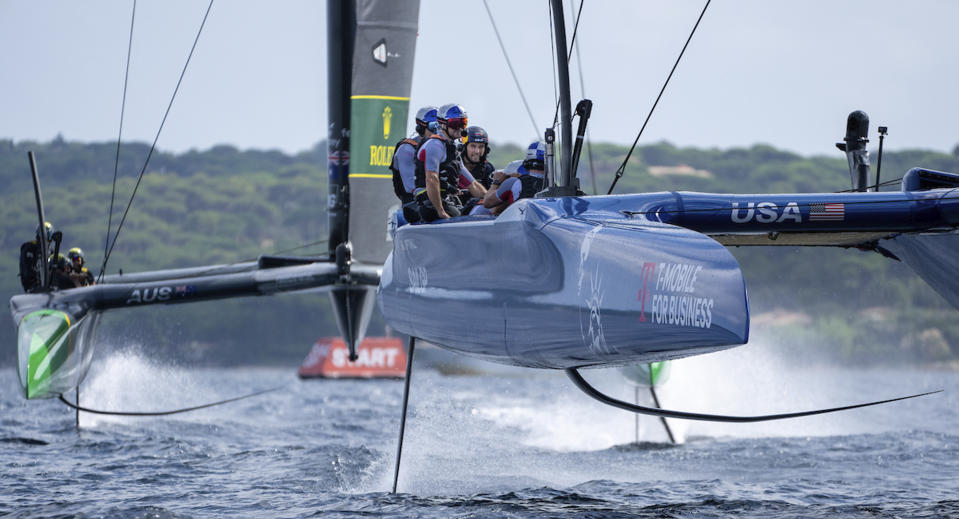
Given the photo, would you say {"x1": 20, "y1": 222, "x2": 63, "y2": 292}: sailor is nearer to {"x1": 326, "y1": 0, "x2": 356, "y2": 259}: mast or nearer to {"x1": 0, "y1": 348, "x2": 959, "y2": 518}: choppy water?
{"x1": 0, "y1": 348, "x2": 959, "y2": 518}: choppy water

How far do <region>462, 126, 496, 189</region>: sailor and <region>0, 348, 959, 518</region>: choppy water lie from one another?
6.19 feet

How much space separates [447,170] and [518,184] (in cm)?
72

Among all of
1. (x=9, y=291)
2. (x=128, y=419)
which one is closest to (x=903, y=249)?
(x=128, y=419)

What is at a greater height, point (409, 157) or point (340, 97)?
point (340, 97)

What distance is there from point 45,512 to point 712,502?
11.2ft

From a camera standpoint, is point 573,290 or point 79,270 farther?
point 79,270

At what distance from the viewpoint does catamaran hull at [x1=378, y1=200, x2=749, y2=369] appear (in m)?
4.83

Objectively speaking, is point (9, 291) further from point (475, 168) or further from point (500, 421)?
point (475, 168)

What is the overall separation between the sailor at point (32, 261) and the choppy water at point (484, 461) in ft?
4.42

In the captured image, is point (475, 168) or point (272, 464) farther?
point (272, 464)

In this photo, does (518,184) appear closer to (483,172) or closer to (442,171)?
(442,171)

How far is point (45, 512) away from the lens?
6.28 m

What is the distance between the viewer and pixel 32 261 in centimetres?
1109

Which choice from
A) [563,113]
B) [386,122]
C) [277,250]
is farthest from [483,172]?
Result: [277,250]
